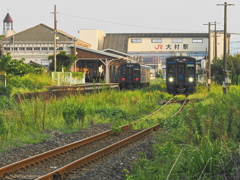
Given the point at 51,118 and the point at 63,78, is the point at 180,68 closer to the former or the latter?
the point at 63,78

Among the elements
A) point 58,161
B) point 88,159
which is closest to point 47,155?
point 58,161

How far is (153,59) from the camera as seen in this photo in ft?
370

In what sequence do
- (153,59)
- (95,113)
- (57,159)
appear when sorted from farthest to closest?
(153,59), (95,113), (57,159)

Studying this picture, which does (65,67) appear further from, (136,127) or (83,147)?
(83,147)

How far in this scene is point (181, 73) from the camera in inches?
1352

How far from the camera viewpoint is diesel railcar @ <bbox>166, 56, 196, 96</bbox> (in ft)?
112

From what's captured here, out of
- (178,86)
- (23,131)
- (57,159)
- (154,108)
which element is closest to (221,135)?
(57,159)

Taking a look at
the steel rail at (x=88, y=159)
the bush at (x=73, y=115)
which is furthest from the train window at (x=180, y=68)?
the steel rail at (x=88, y=159)

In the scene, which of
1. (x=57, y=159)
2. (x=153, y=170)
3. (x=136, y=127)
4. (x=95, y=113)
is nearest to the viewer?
(x=153, y=170)

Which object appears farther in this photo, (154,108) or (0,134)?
(154,108)

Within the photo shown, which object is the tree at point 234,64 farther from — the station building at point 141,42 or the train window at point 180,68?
the train window at point 180,68

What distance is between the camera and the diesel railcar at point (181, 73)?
1341 inches

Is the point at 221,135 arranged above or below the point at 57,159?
above

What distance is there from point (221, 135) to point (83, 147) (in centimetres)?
487
